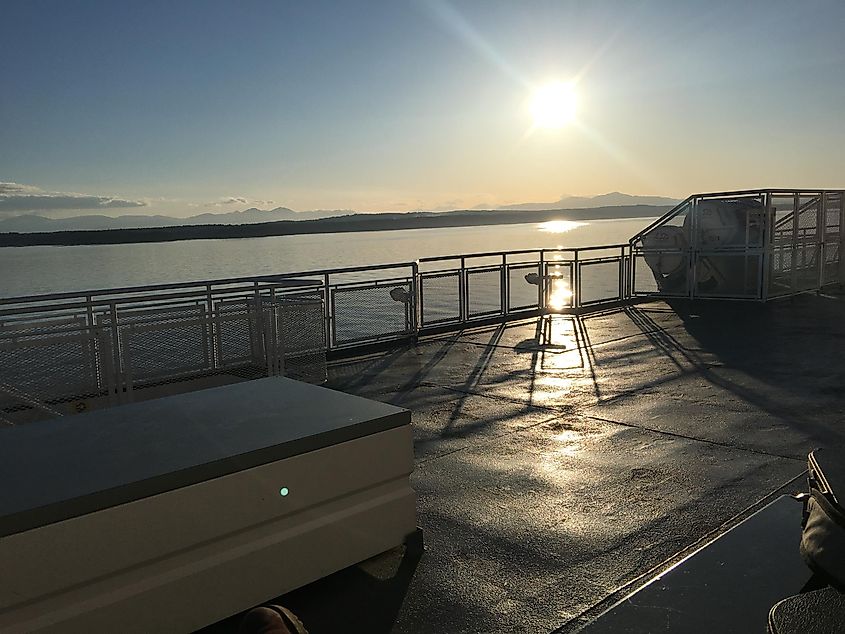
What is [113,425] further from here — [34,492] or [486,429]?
[486,429]

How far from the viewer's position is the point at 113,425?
3.82 metres

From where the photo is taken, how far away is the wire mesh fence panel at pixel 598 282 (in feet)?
55.0

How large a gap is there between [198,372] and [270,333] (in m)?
1.01

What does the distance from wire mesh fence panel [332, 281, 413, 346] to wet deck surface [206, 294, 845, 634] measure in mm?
619

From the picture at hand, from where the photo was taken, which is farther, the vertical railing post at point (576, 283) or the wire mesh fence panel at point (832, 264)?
the wire mesh fence panel at point (832, 264)

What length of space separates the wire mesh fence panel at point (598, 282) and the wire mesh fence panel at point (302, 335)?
8.58 meters

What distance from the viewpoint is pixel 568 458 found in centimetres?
575

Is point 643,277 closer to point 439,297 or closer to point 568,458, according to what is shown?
point 439,297

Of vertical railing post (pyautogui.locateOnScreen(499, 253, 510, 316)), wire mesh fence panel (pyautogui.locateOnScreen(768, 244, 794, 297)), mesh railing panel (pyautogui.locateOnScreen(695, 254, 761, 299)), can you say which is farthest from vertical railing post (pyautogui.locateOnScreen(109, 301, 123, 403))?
wire mesh fence panel (pyautogui.locateOnScreen(768, 244, 794, 297))

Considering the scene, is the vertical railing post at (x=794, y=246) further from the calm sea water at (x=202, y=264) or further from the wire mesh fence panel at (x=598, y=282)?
the calm sea water at (x=202, y=264)

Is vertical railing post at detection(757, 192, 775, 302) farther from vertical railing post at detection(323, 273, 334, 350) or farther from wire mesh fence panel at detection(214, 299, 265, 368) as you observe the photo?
wire mesh fence panel at detection(214, 299, 265, 368)

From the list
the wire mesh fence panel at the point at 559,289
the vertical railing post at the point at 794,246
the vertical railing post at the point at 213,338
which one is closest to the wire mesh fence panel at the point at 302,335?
the vertical railing post at the point at 213,338

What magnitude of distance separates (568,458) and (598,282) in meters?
12.4

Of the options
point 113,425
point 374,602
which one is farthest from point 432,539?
point 113,425
